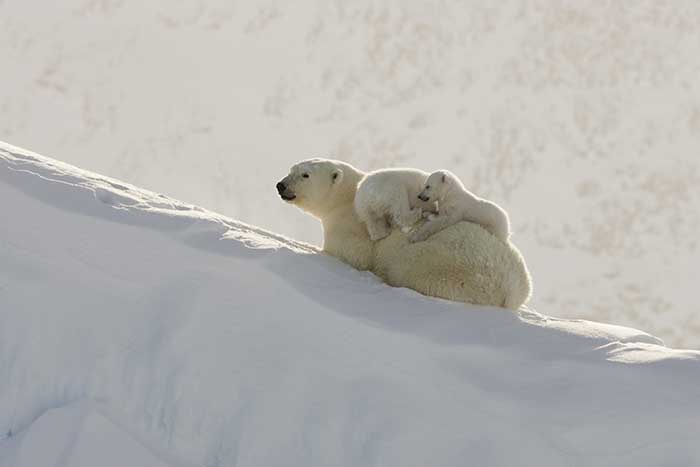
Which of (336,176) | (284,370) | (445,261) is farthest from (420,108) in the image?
(284,370)

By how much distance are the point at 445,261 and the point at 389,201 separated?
31 cm

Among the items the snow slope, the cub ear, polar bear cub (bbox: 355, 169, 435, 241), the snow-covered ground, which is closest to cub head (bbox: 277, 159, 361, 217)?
the cub ear

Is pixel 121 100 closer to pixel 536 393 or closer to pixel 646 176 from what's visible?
pixel 646 176

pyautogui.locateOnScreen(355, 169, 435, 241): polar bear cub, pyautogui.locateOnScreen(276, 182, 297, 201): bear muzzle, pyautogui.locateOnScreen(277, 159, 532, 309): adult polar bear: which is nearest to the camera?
pyautogui.locateOnScreen(277, 159, 532, 309): adult polar bear

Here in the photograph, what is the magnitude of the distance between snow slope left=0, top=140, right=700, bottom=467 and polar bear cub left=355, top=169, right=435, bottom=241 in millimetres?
241

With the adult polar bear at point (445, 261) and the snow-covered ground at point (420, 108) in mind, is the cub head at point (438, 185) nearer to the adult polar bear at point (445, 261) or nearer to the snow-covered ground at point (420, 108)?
the adult polar bear at point (445, 261)

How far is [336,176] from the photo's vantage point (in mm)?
3914

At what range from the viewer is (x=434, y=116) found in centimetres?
1248

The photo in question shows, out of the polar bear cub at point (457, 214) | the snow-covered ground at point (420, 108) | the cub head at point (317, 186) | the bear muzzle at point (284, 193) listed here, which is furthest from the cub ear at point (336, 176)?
the snow-covered ground at point (420, 108)

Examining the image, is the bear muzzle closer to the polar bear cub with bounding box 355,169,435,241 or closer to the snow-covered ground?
the polar bear cub with bounding box 355,169,435,241

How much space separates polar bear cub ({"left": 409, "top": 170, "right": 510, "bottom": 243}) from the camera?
143 inches

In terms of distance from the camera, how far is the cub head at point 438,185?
3566 millimetres

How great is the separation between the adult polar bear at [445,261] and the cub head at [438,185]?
0.13 meters

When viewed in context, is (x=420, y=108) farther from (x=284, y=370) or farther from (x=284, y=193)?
(x=284, y=370)
